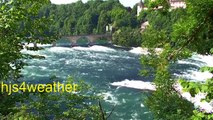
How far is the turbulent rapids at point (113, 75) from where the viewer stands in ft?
97.8

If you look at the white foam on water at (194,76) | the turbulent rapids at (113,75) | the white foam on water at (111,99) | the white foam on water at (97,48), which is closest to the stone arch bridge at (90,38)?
the white foam on water at (97,48)

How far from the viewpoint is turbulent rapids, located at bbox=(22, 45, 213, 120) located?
29.8 meters

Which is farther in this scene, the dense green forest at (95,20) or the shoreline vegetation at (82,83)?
the dense green forest at (95,20)

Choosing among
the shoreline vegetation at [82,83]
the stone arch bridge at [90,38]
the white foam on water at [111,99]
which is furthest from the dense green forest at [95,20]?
the shoreline vegetation at [82,83]

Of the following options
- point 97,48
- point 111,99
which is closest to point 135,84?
point 111,99

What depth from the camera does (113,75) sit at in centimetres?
4281

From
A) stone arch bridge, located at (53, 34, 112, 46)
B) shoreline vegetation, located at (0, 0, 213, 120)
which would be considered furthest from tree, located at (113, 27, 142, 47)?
shoreline vegetation, located at (0, 0, 213, 120)

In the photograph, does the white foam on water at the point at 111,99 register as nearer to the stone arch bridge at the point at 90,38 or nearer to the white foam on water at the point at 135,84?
the white foam on water at the point at 135,84

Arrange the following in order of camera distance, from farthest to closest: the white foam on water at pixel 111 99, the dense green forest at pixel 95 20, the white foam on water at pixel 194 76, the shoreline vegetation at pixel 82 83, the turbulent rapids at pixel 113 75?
the dense green forest at pixel 95 20
the white foam on water at pixel 194 76
the white foam on water at pixel 111 99
the turbulent rapids at pixel 113 75
the shoreline vegetation at pixel 82 83

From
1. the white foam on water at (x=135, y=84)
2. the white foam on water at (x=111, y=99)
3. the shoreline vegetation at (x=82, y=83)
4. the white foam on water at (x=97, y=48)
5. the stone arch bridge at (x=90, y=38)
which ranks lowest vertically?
the white foam on water at (x=111, y=99)

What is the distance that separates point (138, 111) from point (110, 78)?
1313 cm

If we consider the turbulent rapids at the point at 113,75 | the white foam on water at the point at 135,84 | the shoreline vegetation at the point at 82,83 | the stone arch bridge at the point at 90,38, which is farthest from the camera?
the stone arch bridge at the point at 90,38

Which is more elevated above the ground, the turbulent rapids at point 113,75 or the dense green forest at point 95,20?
the dense green forest at point 95,20

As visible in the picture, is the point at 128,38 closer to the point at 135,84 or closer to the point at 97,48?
the point at 97,48
